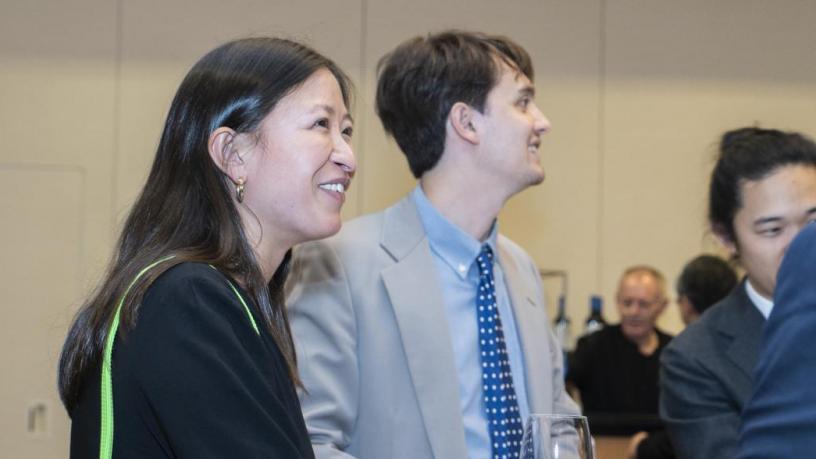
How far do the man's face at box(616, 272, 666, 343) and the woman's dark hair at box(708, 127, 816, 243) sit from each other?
3207 millimetres

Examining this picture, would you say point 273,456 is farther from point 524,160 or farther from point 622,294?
point 622,294

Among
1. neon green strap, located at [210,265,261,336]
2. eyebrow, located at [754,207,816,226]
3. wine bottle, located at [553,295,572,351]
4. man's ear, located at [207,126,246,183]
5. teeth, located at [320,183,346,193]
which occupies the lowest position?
wine bottle, located at [553,295,572,351]

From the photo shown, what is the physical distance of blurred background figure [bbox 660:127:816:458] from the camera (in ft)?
7.65

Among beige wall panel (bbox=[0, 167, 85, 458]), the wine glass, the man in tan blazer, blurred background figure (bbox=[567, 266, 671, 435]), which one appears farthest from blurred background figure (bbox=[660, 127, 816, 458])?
beige wall panel (bbox=[0, 167, 85, 458])

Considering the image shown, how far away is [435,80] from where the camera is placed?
8.63 ft

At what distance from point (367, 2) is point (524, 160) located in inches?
160

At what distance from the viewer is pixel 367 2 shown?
21.0ft

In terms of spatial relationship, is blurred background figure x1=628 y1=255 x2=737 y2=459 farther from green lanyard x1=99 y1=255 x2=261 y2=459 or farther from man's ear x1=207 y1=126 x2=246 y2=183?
green lanyard x1=99 y1=255 x2=261 y2=459

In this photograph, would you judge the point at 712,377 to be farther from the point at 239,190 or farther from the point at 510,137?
the point at 239,190

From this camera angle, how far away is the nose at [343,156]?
179 centimetres

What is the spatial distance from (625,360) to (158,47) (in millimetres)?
3122

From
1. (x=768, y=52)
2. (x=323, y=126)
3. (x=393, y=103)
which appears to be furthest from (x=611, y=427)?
(x=768, y=52)

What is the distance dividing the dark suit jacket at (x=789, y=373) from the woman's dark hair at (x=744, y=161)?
1.26 meters

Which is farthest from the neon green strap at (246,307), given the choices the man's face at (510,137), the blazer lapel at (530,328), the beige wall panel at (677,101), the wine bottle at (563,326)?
the beige wall panel at (677,101)
